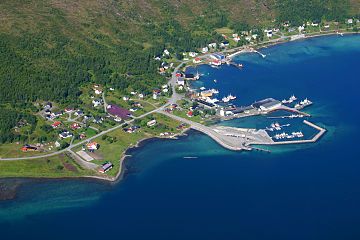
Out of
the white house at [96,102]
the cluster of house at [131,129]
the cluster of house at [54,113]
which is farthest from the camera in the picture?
the white house at [96,102]

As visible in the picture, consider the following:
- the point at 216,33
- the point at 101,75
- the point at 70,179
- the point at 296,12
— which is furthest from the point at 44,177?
the point at 296,12

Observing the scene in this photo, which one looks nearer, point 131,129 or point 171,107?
point 131,129

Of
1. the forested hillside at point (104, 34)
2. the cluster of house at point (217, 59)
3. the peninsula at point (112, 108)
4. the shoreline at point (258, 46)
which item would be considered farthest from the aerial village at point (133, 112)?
the shoreline at point (258, 46)

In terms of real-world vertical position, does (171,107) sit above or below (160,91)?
below

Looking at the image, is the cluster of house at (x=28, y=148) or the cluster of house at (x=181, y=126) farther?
the cluster of house at (x=181, y=126)

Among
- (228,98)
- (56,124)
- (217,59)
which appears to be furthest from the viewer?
(217,59)

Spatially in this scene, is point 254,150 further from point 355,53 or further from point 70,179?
point 355,53

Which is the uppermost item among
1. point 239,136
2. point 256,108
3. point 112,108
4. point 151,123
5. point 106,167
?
point 112,108

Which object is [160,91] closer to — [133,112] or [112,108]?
[133,112]

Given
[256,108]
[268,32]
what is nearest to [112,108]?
[256,108]

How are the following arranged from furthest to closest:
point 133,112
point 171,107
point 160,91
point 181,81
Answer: point 181,81, point 160,91, point 171,107, point 133,112

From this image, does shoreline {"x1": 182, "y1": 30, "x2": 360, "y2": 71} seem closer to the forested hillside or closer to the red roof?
the forested hillside

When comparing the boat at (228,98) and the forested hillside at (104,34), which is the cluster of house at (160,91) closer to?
the forested hillside at (104,34)
